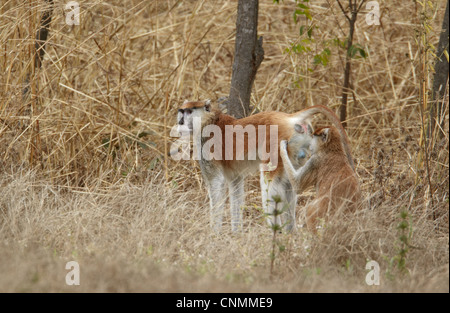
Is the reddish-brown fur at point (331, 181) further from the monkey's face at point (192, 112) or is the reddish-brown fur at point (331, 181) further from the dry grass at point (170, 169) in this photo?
the monkey's face at point (192, 112)

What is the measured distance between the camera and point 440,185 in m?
5.23

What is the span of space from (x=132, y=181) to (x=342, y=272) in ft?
8.38

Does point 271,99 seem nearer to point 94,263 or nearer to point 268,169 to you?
point 268,169

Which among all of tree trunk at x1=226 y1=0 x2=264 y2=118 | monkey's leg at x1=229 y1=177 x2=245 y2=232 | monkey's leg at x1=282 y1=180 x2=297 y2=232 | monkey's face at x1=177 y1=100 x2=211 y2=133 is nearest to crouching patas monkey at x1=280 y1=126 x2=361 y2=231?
monkey's leg at x1=282 y1=180 x2=297 y2=232

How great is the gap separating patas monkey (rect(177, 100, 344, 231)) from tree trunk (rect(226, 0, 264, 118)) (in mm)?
657

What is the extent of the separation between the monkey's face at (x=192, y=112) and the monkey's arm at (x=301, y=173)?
0.94 metres

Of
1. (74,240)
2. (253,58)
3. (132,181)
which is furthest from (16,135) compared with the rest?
(253,58)

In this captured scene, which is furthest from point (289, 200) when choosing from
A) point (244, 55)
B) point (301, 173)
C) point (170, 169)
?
point (244, 55)

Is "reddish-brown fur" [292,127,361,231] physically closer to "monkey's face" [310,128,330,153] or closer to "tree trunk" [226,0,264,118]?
"monkey's face" [310,128,330,153]

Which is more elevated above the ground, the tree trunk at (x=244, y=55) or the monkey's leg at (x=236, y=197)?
the tree trunk at (x=244, y=55)

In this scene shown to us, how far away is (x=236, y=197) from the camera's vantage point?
5.62 metres

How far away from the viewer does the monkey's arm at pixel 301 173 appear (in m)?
4.90

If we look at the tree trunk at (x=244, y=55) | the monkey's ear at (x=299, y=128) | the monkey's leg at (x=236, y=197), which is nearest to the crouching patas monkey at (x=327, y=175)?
the monkey's ear at (x=299, y=128)

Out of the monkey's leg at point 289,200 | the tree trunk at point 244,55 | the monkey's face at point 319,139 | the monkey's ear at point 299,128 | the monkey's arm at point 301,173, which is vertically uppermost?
the tree trunk at point 244,55
